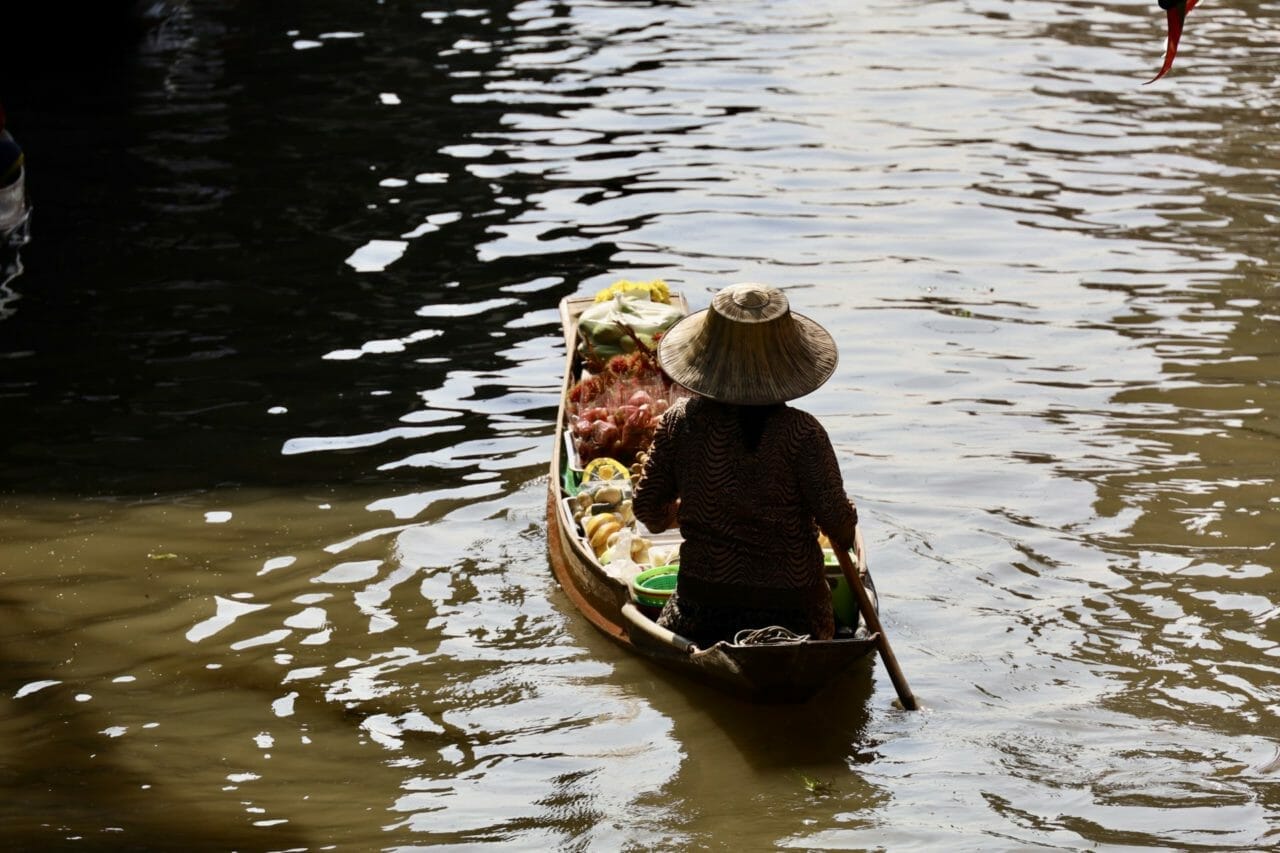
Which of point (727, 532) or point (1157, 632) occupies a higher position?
point (727, 532)

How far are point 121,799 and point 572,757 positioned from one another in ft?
5.86

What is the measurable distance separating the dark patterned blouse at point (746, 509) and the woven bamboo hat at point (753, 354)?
0.13m

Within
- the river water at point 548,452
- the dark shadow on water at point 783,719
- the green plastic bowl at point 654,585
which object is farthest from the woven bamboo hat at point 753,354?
the river water at point 548,452

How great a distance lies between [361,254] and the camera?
45.1 ft

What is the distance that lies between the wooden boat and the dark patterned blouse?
0.20 metres

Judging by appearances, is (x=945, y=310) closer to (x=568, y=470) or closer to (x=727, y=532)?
(x=568, y=470)

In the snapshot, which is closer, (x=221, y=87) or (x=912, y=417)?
(x=912, y=417)

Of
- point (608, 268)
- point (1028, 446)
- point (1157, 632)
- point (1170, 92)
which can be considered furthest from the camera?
point (1170, 92)

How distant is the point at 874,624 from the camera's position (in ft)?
Result: 21.1

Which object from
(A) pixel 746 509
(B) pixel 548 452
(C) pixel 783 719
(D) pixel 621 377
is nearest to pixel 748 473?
(A) pixel 746 509

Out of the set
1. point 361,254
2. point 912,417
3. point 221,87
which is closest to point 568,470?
point 912,417

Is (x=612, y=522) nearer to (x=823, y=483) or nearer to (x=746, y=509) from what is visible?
(x=746, y=509)

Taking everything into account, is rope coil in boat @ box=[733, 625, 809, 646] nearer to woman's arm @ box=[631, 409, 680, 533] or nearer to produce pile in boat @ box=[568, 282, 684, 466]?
woman's arm @ box=[631, 409, 680, 533]

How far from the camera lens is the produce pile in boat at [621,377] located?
330 inches
